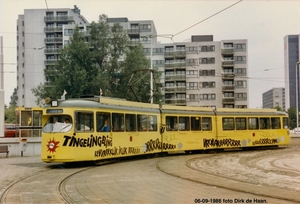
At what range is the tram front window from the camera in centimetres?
1702

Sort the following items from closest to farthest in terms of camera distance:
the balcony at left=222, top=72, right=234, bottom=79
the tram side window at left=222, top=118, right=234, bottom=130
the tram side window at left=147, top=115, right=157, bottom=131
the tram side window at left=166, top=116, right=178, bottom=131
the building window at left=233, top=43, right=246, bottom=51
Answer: the tram side window at left=147, top=115, right=157, bottom=131
the tram side window at left=166, top=116, right=178, bottom=131
the tram side window at left=222, top=118, right=234, bottom=130
the balcony at left=222, top=72, right=234, bottom=79
the building window at left=233, top=43, right=246, bottom=51

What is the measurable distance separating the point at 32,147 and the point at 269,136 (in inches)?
641

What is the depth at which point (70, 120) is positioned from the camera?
17078mm

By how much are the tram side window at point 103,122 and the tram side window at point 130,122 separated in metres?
1.54

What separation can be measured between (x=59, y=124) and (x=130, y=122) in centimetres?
441

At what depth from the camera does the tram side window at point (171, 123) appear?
24.0 meters

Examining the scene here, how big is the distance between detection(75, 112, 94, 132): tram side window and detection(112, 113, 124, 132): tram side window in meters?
1.63

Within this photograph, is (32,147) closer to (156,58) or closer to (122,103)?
(122,103)

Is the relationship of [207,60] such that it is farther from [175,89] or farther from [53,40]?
[53,40]

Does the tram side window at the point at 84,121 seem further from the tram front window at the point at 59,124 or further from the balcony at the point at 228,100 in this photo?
the balcony at the point at 228,100

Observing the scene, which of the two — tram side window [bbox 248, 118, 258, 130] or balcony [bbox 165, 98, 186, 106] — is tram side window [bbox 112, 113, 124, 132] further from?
balcony [bbox 165, 98, 186, 106]

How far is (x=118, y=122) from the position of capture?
64.4ft

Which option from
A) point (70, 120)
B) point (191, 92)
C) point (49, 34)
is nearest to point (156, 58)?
point (191, 92)

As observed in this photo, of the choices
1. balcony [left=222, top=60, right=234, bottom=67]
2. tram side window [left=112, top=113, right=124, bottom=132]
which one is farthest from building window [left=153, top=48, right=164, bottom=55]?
tram side window [left=112, top=113, right=124, bottom=132]
